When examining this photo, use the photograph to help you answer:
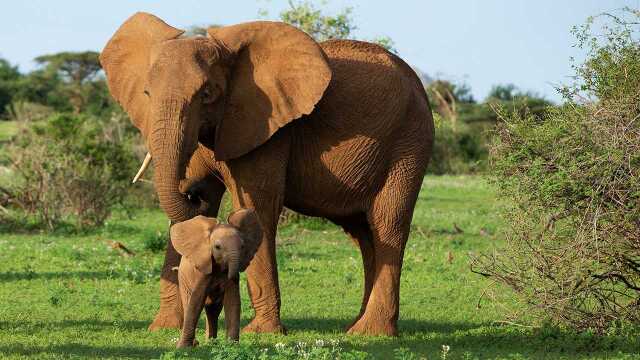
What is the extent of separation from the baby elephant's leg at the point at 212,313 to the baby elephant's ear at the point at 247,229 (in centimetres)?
52

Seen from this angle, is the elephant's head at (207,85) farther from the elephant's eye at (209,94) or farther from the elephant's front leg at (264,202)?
the elephant's front leg at (264,202)

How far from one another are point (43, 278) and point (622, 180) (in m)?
8.05

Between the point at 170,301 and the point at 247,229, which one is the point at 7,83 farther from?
the point at 247,229

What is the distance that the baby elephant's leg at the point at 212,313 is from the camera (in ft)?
33.4

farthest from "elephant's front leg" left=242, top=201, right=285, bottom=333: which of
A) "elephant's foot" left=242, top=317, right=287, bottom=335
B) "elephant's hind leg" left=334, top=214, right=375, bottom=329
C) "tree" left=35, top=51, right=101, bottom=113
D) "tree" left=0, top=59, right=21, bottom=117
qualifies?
→ "tree" left=35, top=51, right=101, bottom=113

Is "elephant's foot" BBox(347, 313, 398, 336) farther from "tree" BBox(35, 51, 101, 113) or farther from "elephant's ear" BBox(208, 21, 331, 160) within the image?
"tree" BBox(35, 51, 101, 113)


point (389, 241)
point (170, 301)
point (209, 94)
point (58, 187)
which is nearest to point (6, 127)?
point (58, 187)

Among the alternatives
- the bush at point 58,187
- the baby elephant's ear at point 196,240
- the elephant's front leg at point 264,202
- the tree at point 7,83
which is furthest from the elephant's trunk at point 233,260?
the tree at point 7,83

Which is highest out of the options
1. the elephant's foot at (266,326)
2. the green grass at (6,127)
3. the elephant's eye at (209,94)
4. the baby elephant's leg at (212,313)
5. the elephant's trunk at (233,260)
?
the elephant's eye at (209,94)

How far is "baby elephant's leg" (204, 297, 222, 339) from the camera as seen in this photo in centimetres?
1020

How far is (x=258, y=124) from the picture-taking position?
440 inches

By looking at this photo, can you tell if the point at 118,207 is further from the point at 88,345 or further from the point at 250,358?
the point at 250,358

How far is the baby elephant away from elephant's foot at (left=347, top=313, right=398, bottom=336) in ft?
6.47

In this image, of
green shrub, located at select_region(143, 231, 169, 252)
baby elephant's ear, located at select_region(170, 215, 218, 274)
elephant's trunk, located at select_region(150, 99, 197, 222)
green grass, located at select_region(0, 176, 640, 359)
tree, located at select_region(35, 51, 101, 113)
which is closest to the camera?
baby elephant's ear, located at select_region(170, 215, 218, 274)
